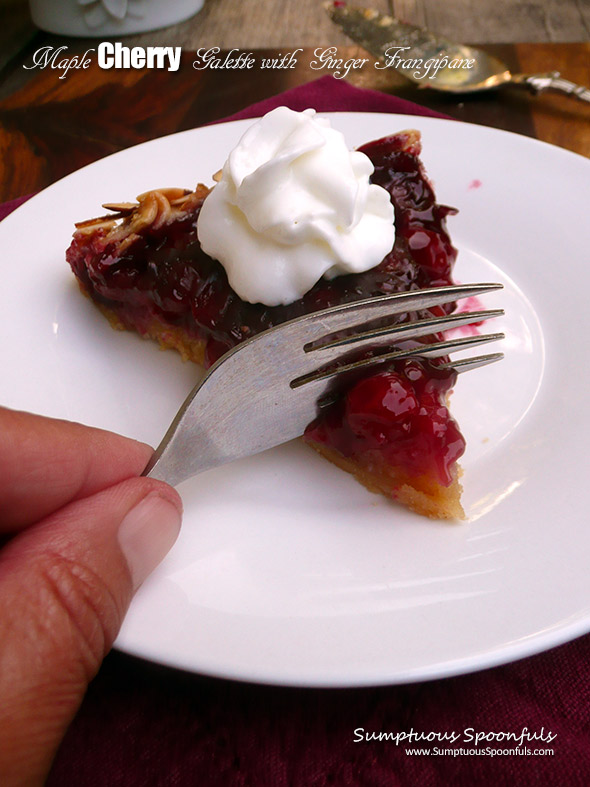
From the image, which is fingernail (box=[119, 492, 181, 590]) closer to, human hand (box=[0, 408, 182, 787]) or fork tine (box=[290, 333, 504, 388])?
human hand (box=[0, 408, 182, 787])

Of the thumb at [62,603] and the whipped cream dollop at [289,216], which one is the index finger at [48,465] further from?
the whipped cream dollop at [289,216]

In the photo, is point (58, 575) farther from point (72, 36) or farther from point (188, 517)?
point (72, 36)

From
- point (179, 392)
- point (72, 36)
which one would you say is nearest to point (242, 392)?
point (179, 392)

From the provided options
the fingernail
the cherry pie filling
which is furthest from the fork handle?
the fingernail

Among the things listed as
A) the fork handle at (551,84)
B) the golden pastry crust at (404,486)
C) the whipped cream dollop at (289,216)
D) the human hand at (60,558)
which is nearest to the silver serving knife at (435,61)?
the fork handle at (551,84)

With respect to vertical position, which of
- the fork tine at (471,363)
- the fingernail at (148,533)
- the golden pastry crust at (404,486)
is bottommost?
the golden pastry crust at (404,486)
